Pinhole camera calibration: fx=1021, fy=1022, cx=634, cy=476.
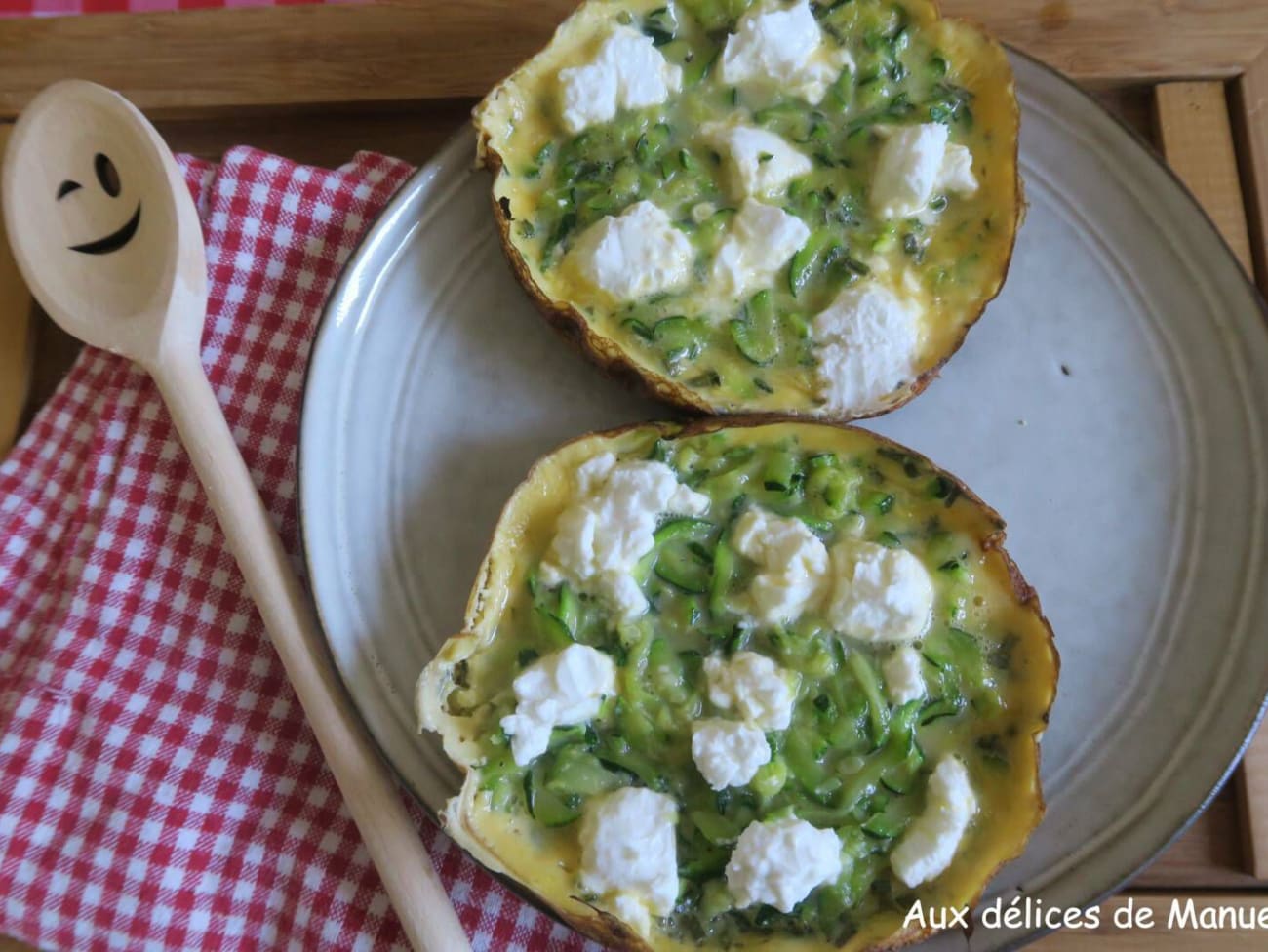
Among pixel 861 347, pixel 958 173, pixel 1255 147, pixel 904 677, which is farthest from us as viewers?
pixel 1255 147

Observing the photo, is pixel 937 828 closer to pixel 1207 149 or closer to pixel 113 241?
pixel 1207 149

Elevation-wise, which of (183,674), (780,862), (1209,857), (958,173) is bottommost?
(1209,857)

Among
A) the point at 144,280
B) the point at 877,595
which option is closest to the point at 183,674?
the point at 144,280

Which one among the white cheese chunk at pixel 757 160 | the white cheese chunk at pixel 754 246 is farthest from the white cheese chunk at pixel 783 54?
the white cheese chunk at pixel 754 246

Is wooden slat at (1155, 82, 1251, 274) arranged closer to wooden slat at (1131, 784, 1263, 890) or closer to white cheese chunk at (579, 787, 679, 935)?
Result: wooden slat at (1131, 784, 1263, 890)

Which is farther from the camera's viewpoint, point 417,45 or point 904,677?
point 417,45

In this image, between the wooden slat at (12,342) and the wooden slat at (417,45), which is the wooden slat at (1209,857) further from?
the wooden slat at (12,342)

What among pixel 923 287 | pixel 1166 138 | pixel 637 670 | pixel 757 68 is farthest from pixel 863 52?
pixel 637 670
